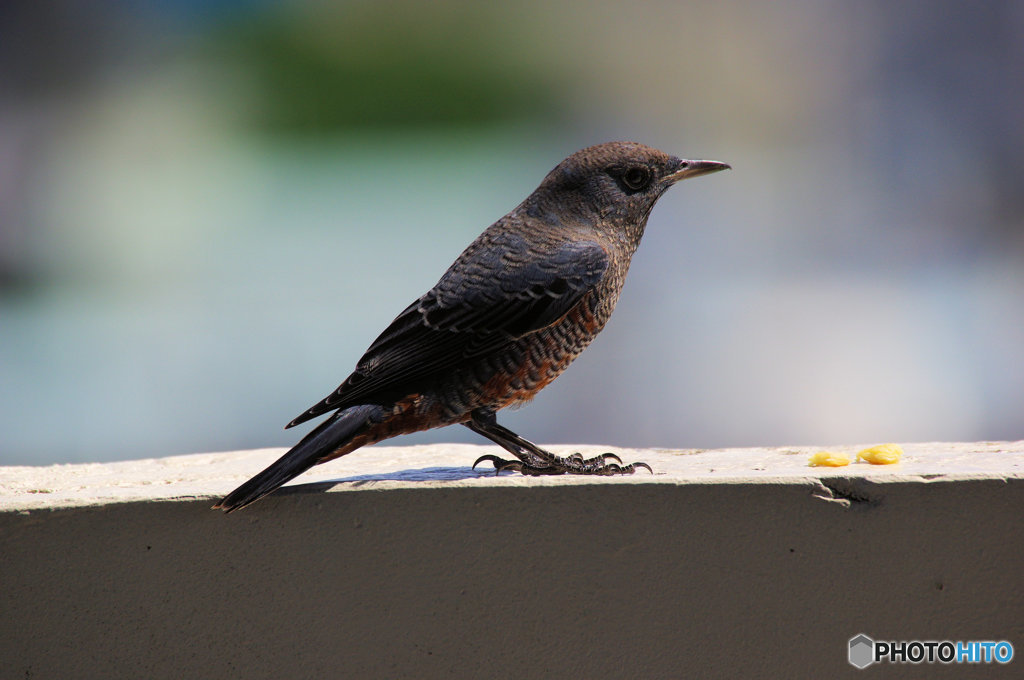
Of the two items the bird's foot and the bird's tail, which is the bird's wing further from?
the bird's foot

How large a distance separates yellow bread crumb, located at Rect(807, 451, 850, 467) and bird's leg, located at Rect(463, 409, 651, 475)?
47 cm

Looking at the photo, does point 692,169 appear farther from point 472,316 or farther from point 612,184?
point 472,316

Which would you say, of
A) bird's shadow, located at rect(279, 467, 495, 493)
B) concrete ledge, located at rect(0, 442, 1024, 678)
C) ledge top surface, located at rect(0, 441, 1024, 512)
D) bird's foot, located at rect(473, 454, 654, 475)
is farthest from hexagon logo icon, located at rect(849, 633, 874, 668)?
bird's shadow, located at rect(279, 467, 495, 493)

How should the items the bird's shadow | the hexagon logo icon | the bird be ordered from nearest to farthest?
the hexagon logo icon < the bird's shadow < the bird

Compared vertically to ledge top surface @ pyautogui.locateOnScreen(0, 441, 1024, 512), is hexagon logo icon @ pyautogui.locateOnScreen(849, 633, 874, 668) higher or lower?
lower

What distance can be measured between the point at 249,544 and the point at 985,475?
1.82 meters

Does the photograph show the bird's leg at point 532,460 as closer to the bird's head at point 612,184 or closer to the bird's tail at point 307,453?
the bird's tail at point 307,453

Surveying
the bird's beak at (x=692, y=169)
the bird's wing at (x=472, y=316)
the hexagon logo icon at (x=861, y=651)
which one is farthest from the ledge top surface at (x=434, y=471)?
the bird's beak at (x=692, y=169)

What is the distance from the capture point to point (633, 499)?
246 cm

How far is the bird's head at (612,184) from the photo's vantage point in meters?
3.10

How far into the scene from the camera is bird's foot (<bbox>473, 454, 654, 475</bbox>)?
2836 mm

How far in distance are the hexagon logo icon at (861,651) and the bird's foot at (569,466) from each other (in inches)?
27.2

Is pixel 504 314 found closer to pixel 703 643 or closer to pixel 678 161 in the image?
pixel 678 161

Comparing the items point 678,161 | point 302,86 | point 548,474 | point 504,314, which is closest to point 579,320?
point 504,314
